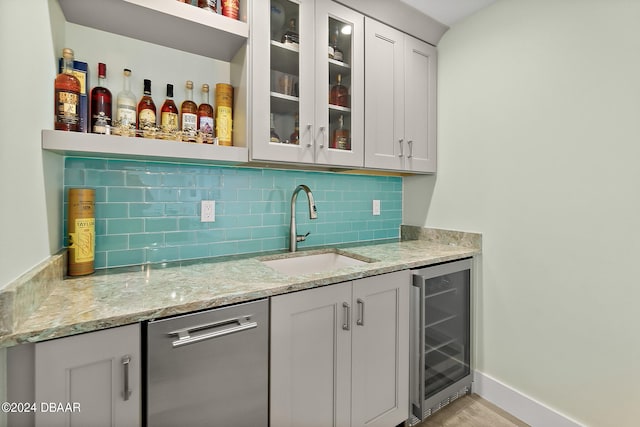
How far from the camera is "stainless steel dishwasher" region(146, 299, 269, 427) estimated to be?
2.93 feet

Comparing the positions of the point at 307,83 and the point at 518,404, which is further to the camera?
the point at 518,404

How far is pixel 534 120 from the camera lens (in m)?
1.62

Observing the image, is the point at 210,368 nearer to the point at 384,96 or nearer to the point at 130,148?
the point at 130,148

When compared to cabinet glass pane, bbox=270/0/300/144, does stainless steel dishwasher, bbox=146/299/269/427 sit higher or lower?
lower

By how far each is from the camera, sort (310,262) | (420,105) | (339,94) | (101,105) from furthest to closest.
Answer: (420,105)
(310,262)
(339,94)
(101,105)

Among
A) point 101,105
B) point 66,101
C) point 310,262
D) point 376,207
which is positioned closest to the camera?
point 66,101

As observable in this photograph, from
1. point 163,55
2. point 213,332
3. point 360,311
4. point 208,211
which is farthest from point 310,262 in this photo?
point 163,55

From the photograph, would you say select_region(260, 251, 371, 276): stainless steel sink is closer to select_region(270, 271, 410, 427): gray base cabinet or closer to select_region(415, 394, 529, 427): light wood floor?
select_region(270, 271, 410, 427): gray base cabinet

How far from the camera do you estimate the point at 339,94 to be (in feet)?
5.49

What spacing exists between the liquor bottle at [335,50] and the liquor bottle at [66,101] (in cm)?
117

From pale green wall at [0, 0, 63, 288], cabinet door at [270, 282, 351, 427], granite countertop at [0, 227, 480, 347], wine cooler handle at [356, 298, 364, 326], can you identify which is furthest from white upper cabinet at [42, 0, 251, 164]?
wine cooler handle at [356, 298, 364, 326]

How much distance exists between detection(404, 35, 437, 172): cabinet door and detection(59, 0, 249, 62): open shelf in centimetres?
110

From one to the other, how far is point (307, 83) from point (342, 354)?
132cm

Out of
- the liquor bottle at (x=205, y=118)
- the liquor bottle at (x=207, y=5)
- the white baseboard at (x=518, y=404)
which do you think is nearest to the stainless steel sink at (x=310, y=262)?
the liquor bottle at (x=205, y=118)
